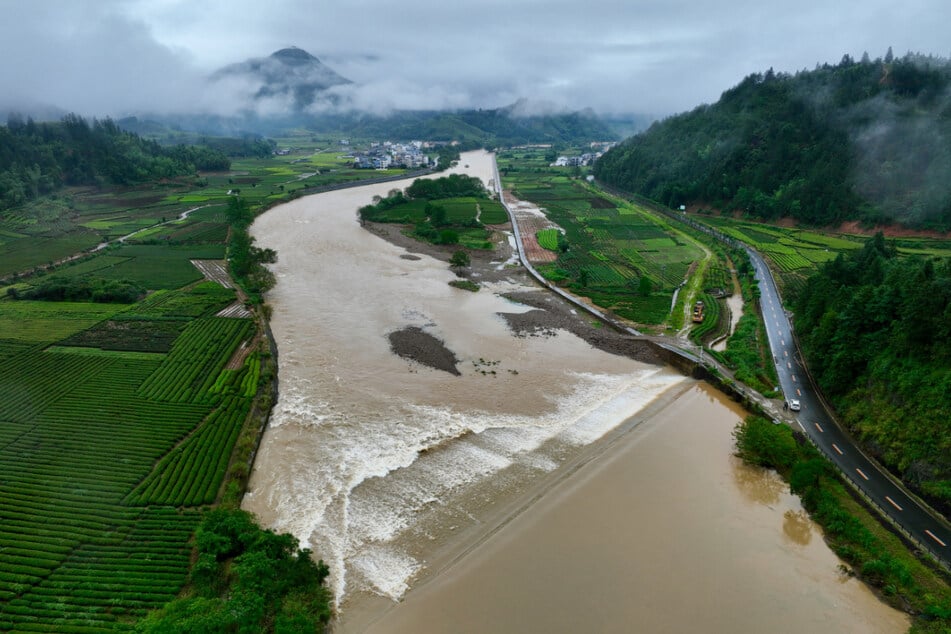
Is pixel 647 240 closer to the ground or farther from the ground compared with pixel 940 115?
closer to the ground

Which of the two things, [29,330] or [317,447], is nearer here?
[317,447]

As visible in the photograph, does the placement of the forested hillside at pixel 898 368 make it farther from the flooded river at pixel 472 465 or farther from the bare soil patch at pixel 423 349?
the bare soil patch at pixel 423 349

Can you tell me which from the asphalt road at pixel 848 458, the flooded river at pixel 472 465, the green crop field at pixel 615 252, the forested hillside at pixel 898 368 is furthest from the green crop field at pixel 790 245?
the flooded river at pixel 472 465

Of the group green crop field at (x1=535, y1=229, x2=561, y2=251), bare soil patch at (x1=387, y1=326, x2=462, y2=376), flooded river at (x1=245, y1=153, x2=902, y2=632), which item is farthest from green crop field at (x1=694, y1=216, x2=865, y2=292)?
bare soil patch at (x1=387, y1=326, x2=462, y2=376)

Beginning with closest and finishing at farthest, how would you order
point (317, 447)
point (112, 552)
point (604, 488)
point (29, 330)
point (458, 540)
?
1. point (112, 552)
2. point (458, 540)
3. point (604, 488)
4. point (317, 447)
5. point (29, 330)

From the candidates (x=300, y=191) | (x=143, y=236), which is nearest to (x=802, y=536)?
(x=143, y=236)

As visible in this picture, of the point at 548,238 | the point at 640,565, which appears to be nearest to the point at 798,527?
the point at 640,565

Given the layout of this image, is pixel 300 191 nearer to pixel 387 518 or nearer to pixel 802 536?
pixel 387 518

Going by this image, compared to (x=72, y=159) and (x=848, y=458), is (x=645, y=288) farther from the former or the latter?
(x=72, y=159)
